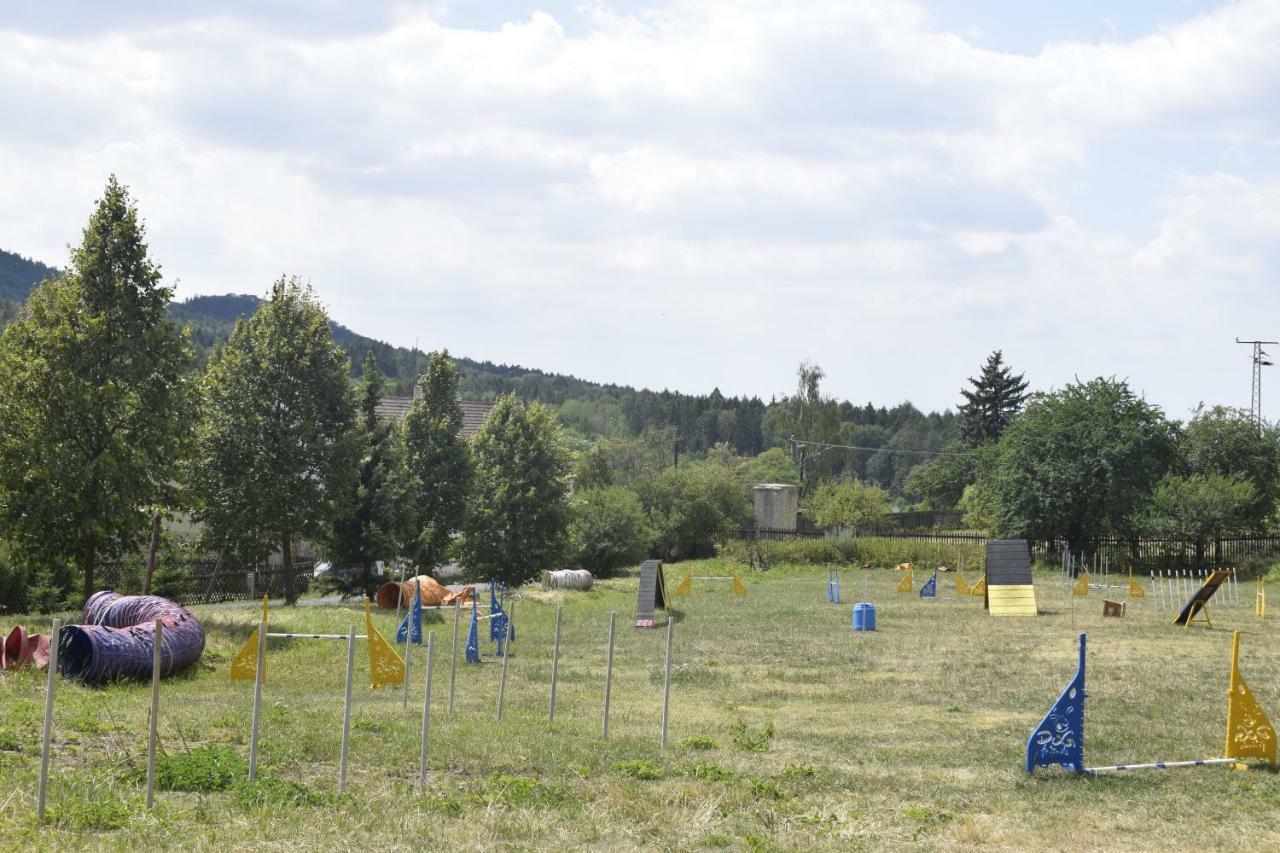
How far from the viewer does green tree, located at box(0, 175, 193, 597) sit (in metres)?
23.0

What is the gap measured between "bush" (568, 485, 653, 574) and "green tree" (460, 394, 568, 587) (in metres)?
8.58

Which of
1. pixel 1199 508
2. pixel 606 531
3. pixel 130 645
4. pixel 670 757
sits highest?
pixel 1199 508

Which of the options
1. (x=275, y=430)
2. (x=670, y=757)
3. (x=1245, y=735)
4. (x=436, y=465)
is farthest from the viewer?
(x=436, y=465)

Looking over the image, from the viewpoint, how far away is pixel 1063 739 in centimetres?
1208

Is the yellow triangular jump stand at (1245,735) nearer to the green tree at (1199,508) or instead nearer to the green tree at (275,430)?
the green tree at (275,430)

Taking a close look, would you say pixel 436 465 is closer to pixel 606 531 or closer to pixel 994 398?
pixel 606 531

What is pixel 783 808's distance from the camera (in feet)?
34.4

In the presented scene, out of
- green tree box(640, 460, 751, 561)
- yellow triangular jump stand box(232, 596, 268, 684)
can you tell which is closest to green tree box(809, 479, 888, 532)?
green tree box(640, 460, 751, 561)

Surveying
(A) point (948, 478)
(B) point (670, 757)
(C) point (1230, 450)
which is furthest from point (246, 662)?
(A) point (948, 478)

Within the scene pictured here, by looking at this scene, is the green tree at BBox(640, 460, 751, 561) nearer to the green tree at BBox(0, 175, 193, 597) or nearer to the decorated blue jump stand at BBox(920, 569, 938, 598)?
the decorated blue jump stand at BBox(920, 569, 938, 598)

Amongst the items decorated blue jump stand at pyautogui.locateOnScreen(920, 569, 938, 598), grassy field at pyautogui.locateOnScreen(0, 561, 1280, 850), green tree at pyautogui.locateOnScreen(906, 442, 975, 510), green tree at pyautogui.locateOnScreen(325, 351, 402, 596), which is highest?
green tree at pyautogui.locateOnScreen(906, 442, 975, 510)

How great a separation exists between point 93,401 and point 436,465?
15.1 m

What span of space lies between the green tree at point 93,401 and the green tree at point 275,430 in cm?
402

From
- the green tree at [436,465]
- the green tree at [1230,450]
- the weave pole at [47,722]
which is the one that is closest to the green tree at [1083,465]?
the green tree at [1230,450]
